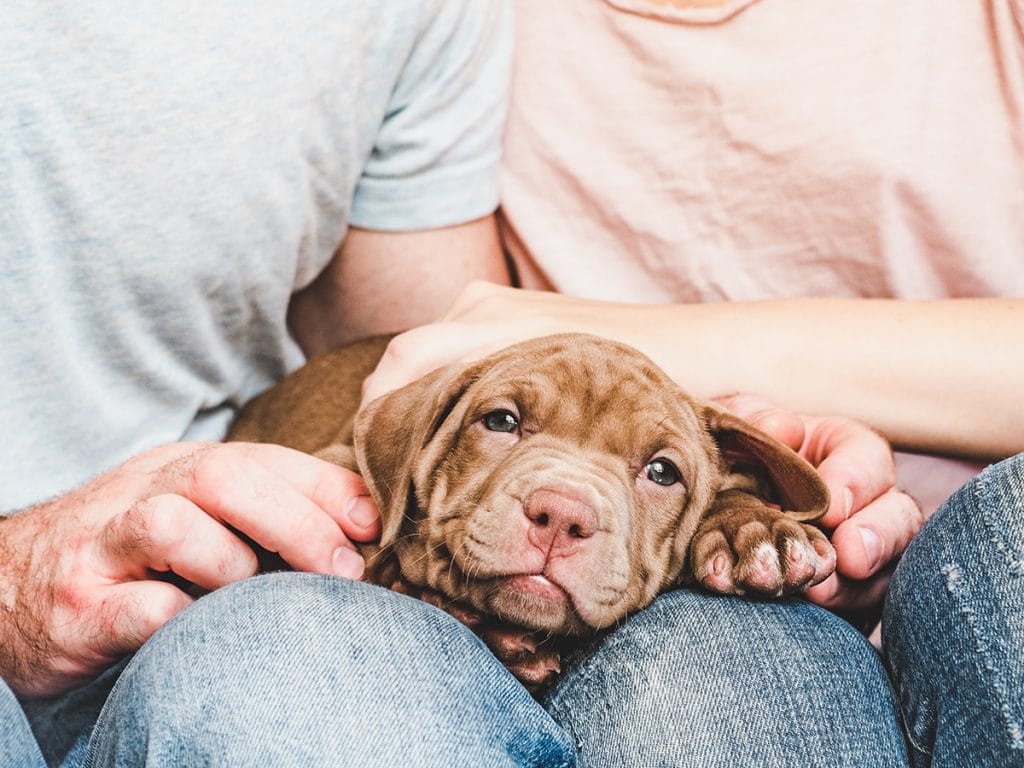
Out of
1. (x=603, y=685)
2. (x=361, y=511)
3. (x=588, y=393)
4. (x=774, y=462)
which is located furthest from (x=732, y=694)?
(x=361, y=511)

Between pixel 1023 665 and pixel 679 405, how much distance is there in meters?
1.14

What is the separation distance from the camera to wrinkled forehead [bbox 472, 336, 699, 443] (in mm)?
2600

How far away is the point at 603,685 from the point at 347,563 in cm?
68

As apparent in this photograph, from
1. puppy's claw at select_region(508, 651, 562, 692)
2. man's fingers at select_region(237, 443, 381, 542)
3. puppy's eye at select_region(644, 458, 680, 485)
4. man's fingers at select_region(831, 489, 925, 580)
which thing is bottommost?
man's fingers at select_region(831, 489, 925, 580)

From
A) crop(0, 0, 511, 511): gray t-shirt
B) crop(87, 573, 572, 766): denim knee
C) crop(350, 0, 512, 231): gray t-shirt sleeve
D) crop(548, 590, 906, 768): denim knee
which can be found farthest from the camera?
Answer: crop(350, 0, 512, 231): gray t-shirt sleeve

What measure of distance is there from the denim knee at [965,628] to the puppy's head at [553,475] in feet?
1.18

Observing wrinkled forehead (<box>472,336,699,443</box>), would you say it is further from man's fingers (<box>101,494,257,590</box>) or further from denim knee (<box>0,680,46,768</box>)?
denim knee (<box>0,680,46,768</box>)

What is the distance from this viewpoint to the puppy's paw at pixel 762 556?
2234 mm

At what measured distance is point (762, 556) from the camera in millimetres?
2254

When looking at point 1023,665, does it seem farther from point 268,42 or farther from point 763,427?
point 268,42

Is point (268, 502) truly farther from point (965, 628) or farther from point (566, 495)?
point (965, 628)

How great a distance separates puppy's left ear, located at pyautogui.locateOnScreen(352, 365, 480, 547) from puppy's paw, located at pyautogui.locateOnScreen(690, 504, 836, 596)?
0.73m

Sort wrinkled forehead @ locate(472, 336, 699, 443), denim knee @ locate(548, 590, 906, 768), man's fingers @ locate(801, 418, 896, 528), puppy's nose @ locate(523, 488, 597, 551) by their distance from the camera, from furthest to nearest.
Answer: wrinkled forehead @ locate(472, 336, 699, 443) → man's fingers @ locate(801, 418, 896, 528) → puppy's nose @ locate(523, 488, 597, 551) → denim knee @ locate(548, 590, 906, 768)

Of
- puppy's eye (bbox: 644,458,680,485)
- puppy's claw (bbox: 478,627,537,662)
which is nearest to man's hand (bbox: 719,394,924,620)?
puppy's eye (bbox: 644,458,680,485)
